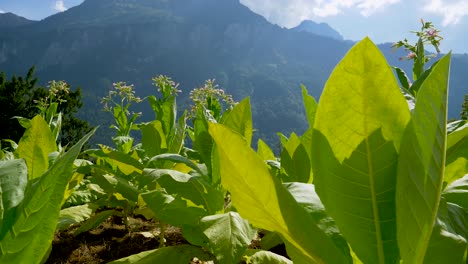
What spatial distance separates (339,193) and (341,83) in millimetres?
230

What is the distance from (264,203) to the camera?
0.83m

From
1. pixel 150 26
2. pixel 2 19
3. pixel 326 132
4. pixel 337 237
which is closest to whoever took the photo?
pixel 326 132

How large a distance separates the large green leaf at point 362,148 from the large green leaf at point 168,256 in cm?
92

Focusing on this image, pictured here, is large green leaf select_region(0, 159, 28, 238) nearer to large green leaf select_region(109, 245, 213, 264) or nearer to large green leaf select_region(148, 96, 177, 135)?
large green leaf select_region(109, 245, 213, 264)

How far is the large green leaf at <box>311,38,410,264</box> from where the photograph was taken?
0.77m

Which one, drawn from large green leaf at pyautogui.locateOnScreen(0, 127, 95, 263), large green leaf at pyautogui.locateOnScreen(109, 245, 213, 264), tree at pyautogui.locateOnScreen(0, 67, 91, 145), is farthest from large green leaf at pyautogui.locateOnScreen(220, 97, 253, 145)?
tree at pyautogui.locateOnScreen(0, 67, 91, 145)

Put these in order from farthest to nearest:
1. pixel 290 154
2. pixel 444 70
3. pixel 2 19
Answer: pixel 2 19 → pixel 290 154 → pixel 444 70

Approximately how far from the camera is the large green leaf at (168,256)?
156 cm

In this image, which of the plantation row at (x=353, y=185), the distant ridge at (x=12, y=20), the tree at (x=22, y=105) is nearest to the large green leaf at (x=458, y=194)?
the plantation row at (x=353, y=185)

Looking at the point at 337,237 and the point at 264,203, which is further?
the point at 337,237

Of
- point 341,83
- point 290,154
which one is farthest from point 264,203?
point 290,154

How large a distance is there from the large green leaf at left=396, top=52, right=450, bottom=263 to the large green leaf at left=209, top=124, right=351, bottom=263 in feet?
0.62

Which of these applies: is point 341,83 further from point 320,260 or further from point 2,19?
point 2,19

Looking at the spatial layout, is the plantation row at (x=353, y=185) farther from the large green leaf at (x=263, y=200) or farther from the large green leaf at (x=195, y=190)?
the large green leaf at (x=195, y=190)
